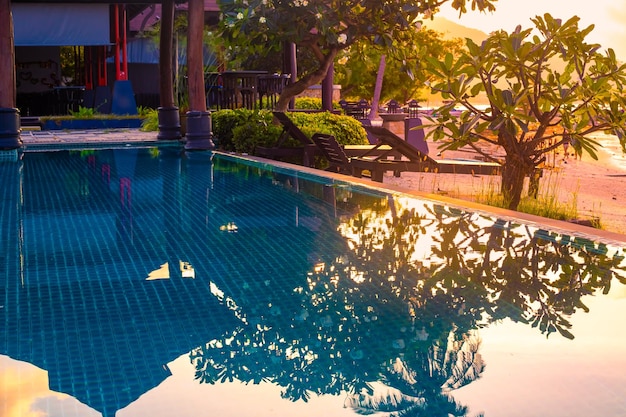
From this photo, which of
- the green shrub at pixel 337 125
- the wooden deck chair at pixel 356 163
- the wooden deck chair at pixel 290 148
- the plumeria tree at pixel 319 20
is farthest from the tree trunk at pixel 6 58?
the wooden deck chair at pixel 356 163

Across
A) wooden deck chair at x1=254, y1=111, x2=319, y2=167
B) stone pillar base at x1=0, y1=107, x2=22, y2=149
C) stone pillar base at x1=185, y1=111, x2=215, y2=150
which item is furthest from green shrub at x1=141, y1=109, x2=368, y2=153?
stone pillar base at x1=0, y1=107, x2=22, y2=149

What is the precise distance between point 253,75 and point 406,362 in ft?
48.6

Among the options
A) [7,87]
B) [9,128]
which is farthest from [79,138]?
[7,87]

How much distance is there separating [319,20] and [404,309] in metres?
8.73

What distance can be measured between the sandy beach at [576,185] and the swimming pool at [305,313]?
396 cm

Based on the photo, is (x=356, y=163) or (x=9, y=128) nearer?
(x=356, y=163)

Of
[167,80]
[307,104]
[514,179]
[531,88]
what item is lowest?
[514,179]

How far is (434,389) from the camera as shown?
306 cm

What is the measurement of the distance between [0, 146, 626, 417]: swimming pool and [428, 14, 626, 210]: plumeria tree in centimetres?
161

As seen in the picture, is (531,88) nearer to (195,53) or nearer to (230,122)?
(195,53)

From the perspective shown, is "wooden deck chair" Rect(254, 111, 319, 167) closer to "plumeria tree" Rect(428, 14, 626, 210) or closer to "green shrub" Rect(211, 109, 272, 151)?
"green shrub" Rect(211, 109, 272, 151)

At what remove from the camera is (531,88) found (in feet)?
28.3

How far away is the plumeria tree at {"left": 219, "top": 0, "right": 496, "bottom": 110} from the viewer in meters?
12.2

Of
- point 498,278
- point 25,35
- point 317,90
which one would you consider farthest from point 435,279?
point 317,90
